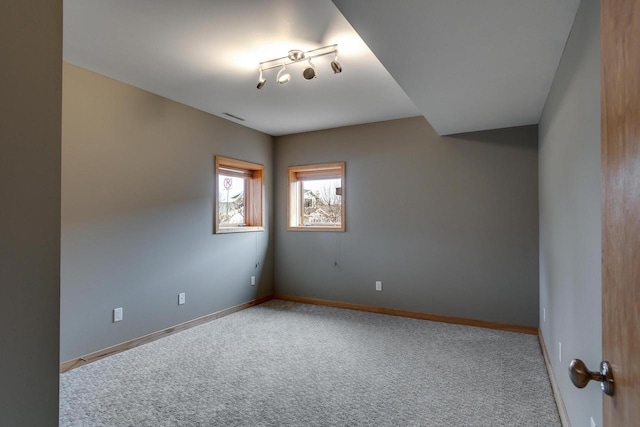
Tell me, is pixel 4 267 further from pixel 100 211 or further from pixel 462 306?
pixel 462 306

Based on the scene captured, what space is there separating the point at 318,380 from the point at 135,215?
2.24 metres

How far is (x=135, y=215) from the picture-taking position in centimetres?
328

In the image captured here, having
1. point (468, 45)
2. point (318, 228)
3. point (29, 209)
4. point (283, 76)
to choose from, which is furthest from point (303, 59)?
point (318, 228)

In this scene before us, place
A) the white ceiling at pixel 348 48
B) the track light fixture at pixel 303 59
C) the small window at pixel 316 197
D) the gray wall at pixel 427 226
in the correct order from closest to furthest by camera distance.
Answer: the white ceiling at pixel 348 48 < the track light fixture at pixel 303 59 < the gray wall at pixel 427 226 < the small window at pixel 316 197

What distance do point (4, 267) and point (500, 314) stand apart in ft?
13.6

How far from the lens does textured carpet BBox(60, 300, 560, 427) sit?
2105mm

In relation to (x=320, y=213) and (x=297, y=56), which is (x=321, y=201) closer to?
(x=320, y=213)

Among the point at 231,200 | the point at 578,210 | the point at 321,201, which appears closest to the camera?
the point at 578,210

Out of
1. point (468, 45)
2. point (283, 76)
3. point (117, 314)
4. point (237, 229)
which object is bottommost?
point (117, 314)

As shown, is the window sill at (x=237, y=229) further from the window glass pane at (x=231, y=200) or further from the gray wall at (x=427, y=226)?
the gray wall at (x=427, y=226)

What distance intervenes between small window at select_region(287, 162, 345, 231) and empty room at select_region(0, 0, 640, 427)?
0.12 feet

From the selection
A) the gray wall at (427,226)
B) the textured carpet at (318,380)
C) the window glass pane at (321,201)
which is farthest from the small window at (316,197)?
the textured carpet at (318,380)

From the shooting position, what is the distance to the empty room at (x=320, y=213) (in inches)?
30.1

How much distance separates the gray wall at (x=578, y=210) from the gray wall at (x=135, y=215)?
3375 mm
